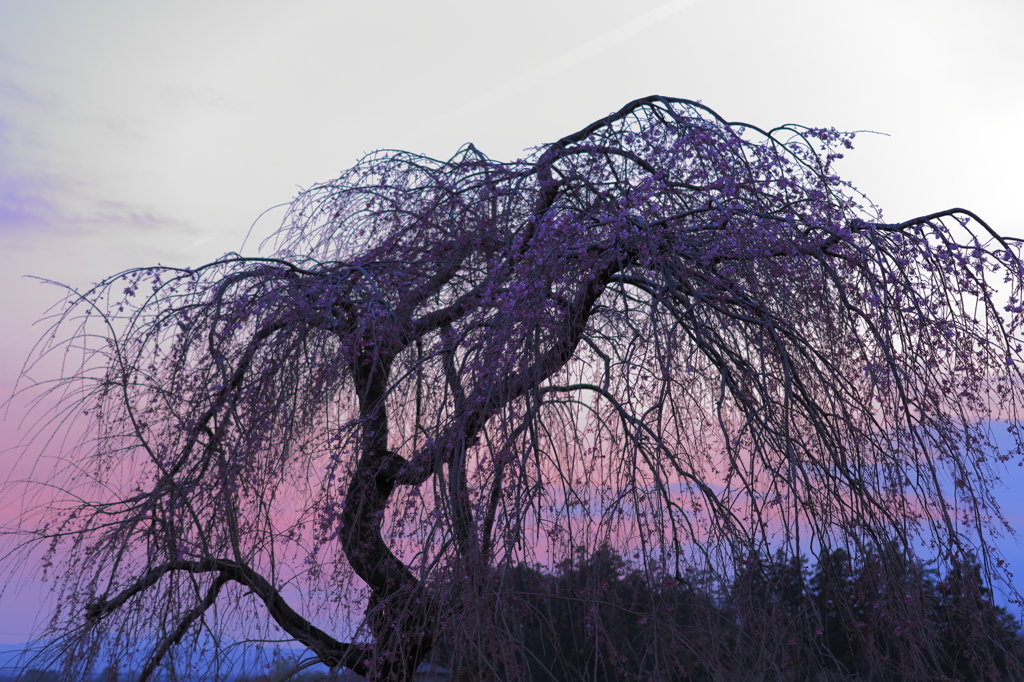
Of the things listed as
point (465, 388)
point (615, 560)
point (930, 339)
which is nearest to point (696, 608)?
point (615, 560)

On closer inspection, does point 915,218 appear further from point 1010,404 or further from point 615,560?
point 615,560

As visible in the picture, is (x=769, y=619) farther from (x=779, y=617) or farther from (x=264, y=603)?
(x=264, y=603)

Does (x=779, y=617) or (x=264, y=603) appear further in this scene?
(x=264, y=603)

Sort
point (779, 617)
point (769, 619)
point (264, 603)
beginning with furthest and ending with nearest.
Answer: point (264, 603), point (779, 617), point (769, 619)

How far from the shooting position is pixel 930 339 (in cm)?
345

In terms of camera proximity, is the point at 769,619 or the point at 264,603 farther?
the point at 264,603

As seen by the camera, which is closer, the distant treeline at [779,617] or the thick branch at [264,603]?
the distant treeline at [779,617]

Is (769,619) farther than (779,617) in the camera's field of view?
No

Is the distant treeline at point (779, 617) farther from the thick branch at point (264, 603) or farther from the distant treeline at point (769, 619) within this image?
the thick branch at point (264, 603)

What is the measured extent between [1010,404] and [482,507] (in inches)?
92.0

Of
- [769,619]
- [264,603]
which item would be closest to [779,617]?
[769,619]

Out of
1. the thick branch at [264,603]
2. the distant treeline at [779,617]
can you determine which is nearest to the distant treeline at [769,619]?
the distant treeline at [779,617]

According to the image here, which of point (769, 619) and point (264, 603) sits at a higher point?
point (264, 603)

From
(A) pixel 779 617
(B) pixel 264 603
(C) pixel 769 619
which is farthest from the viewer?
(B) pixel 264 603
